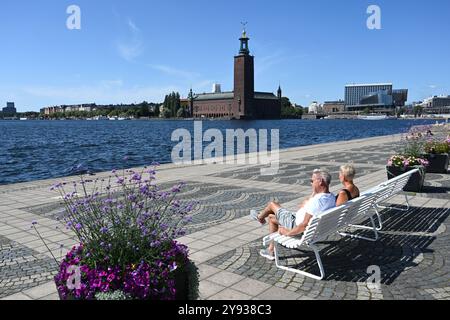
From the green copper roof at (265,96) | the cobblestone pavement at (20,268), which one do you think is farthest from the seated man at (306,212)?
the green copper roof at (265,96)

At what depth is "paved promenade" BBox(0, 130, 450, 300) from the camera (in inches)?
182

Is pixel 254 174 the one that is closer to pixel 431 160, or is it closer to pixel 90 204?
pixel 431 160

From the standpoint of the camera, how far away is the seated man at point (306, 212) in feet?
17.3

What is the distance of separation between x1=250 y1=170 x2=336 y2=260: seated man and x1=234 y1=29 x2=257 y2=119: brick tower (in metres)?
155

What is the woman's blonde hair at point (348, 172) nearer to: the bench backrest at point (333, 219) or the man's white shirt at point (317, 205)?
the bench backrest at point (333, 219)

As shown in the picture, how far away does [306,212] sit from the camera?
536 centimetres

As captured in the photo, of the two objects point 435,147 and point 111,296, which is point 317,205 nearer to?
point 111,296

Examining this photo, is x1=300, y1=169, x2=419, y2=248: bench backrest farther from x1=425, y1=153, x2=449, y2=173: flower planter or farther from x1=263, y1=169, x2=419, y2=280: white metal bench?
x1=425, y1=153, x2=449, y2=173: flower planter

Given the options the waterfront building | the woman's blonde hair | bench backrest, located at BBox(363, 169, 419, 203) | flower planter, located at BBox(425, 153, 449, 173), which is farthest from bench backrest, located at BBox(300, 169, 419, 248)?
the waterfront building

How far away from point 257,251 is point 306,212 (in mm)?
1099

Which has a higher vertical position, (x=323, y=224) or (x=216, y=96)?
(x=216, y=96)

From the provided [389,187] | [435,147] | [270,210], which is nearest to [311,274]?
[270,210]
